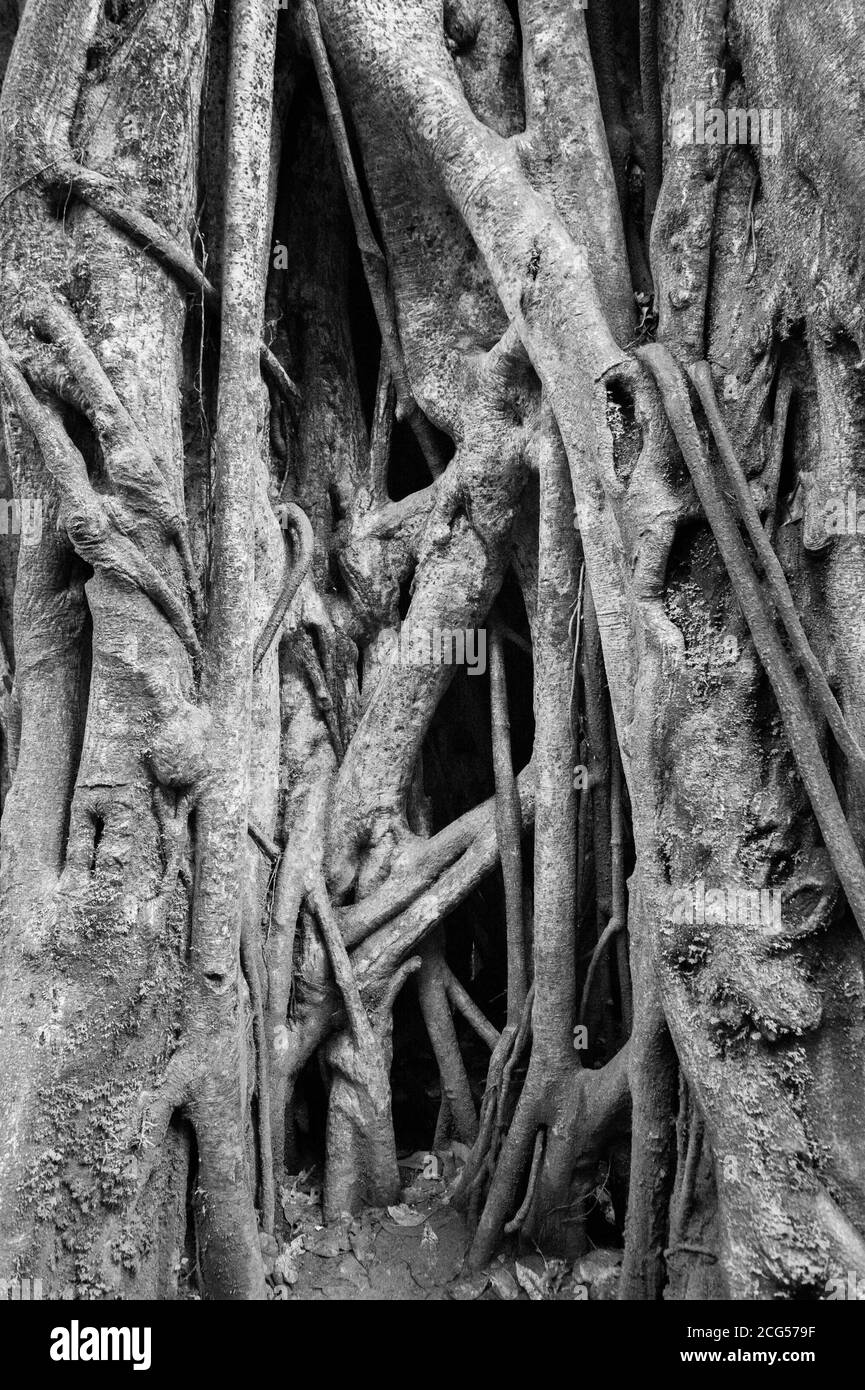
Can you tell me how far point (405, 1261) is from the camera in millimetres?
3152

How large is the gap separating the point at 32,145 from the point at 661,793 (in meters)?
2.97

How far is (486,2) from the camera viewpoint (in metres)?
4.01

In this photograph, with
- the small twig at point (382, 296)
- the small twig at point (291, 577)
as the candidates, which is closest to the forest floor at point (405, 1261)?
the small twig at point (291, 577)

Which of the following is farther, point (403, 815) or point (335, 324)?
point (335, 324)

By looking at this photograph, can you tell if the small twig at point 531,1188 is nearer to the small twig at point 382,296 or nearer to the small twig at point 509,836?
the small twig at point 509,836

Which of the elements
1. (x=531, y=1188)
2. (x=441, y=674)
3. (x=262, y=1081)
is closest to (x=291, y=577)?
(x=441, y=674)

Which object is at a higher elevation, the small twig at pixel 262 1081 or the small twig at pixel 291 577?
the small twig at pixel 291 577

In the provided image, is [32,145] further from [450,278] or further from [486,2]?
[486,2]

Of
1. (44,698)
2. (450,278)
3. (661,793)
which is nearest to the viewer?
(661,793)

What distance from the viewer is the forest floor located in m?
2.96

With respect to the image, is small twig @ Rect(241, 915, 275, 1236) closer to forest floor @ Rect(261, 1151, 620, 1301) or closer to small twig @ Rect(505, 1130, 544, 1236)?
forest floor @ Rect(261, 1151, 620, 1301)

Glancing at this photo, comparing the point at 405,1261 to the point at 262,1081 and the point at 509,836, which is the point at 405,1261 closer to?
the point at 262,1081

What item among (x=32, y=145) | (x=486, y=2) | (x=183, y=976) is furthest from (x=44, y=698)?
(x=486, y=2)

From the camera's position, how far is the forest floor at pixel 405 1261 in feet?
9.71
